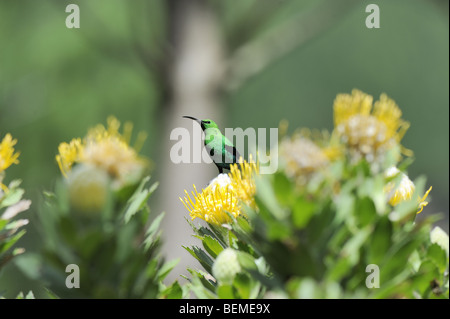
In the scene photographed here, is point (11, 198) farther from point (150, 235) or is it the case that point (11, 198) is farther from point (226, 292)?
point (226, 292)

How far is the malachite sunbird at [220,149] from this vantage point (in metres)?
1.67

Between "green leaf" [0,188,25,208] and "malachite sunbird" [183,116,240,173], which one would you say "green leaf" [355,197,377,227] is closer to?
"green leaf" [0,188,25,208]

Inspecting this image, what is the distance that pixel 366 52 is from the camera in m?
12.1

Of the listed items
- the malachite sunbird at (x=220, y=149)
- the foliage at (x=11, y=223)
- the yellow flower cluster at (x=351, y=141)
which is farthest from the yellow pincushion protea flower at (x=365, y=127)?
the malachite sunbird at (x=220, y=149)

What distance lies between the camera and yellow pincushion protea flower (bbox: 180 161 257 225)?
3.46ft

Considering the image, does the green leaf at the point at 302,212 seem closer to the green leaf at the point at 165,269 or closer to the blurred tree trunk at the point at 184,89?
the green leaf at the point at 165,269

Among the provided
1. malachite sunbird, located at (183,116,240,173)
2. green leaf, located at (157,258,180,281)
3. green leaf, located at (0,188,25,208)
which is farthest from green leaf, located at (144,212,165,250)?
malachite sunbird, located at (183,116,240,173)

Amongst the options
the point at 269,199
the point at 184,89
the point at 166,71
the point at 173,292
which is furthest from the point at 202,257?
the point at 166,71

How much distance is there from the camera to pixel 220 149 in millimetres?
1791

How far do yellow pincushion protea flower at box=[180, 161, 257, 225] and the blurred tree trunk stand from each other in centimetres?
440

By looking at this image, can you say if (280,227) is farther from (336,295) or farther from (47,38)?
(47,38)
